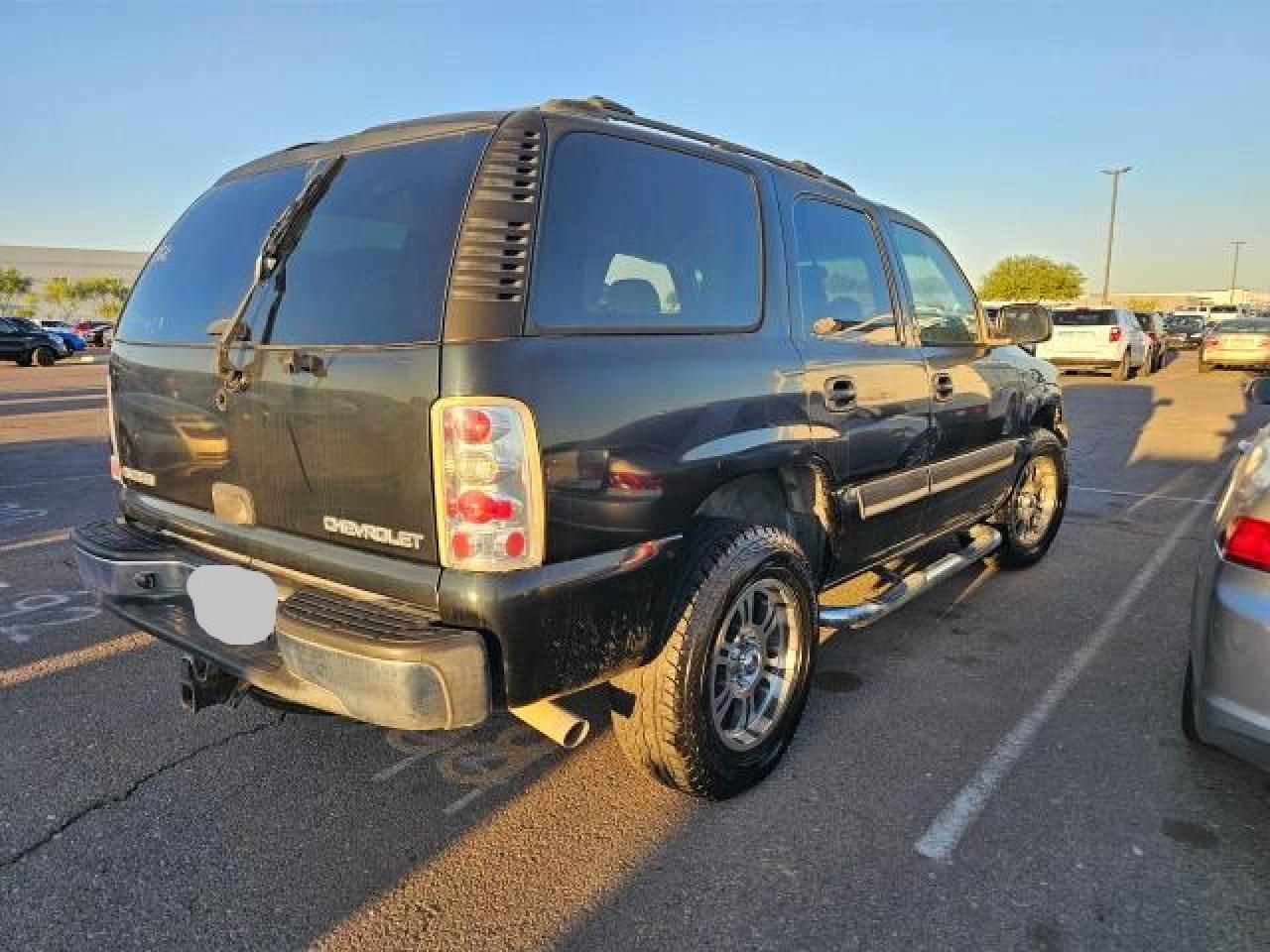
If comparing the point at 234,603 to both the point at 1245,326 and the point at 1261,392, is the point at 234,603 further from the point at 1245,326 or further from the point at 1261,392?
the point at 1245,326

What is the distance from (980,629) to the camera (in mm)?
4234

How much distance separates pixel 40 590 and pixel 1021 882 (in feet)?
15.8

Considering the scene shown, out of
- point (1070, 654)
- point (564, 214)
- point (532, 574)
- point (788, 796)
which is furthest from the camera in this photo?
point (1070, 654)

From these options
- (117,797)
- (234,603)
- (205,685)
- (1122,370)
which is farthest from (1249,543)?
(1122,370)

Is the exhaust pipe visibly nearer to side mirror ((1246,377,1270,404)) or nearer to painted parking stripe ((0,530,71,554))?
side mirror ((1246,377,1270,404))

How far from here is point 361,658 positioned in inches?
79.6

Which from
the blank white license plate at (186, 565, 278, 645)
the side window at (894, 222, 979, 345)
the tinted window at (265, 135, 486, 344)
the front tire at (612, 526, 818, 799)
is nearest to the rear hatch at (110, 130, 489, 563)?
the tinted window at (265, 135, 486, 344)

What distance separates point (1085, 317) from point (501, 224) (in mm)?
20082

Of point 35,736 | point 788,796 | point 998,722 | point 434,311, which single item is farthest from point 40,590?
point 998,722

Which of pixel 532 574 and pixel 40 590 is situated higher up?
pixel 532 574

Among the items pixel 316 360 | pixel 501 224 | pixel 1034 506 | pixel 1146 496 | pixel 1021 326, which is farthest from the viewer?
pixel 1146 496

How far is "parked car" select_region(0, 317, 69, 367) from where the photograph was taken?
25.2 m

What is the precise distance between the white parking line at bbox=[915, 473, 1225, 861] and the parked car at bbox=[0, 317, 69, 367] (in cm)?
2962

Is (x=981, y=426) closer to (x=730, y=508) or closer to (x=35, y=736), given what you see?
(x=730, y=508)
